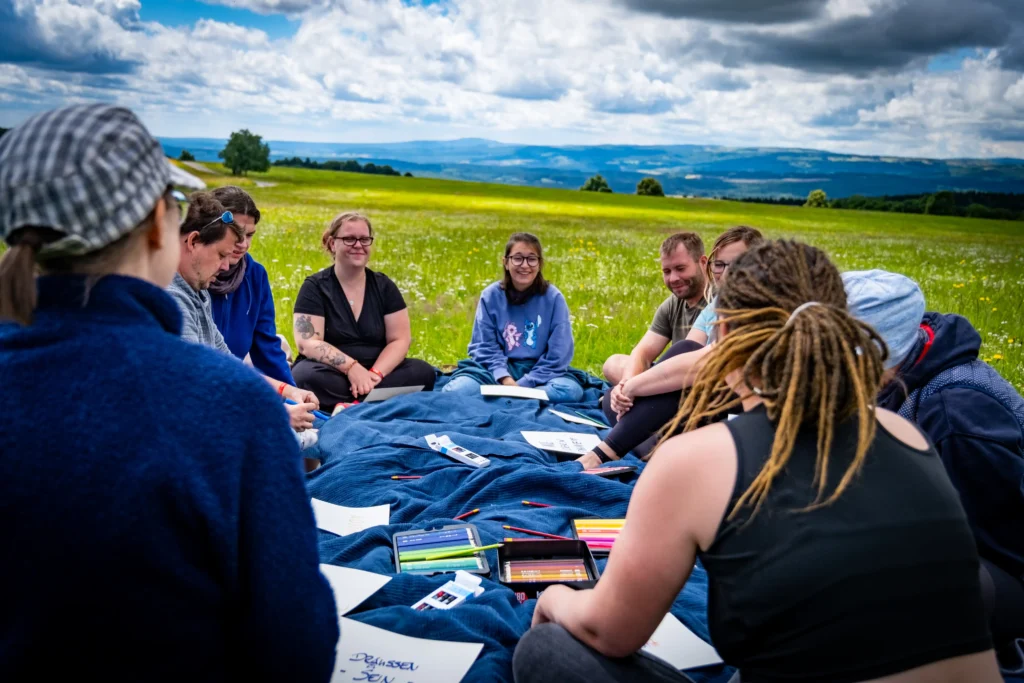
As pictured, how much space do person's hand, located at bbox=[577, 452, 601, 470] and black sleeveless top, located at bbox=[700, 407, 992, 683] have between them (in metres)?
2.93

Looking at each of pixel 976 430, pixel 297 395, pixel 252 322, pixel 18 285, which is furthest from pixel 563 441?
pixel 18 285

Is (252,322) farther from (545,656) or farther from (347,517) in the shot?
(545,656)

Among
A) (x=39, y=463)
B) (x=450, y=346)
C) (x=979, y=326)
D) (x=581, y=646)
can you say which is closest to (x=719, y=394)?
(x=581, y=646)

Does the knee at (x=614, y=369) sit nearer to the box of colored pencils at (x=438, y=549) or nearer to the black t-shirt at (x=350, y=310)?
the black t-shirt at (x=350, y=310)

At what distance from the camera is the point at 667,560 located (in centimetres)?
165

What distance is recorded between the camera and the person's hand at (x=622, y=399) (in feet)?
15.3

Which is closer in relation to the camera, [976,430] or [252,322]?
[976,430]

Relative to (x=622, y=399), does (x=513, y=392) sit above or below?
below

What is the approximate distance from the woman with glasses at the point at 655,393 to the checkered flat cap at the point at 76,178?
11.5 ft

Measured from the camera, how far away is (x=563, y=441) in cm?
489

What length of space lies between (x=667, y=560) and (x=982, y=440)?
1582mm

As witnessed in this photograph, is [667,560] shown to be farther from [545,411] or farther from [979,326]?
[979,326]

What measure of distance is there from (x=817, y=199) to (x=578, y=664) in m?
44.5

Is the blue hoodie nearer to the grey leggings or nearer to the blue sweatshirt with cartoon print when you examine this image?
the grey leggings
